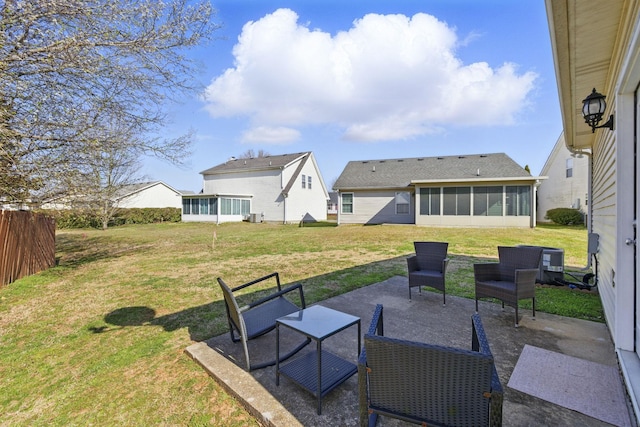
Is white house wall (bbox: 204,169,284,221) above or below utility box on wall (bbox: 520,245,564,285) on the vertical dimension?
above

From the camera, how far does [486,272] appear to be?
4.34m

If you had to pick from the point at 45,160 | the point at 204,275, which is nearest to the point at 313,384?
the point at 204,275

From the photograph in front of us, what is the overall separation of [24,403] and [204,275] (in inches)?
175

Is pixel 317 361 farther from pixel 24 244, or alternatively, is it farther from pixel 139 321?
pixel 24 244

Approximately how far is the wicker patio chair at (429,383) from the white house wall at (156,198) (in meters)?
31.7

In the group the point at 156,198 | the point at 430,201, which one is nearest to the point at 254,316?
the point at 430,201

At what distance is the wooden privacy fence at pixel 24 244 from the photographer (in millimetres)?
6219

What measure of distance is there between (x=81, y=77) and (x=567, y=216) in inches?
960

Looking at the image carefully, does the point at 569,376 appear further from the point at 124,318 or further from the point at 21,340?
the point at 21,340

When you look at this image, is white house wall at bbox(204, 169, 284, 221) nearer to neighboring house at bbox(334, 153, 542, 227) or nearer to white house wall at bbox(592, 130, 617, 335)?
neighboring house at bbox(334, 153, 542, 227)

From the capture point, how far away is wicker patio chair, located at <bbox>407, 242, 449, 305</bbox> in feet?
15.1

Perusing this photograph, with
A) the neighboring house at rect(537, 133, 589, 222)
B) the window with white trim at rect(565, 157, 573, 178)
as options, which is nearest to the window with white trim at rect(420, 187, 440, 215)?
the neighboring house at rect(537, 133, 589, 222)

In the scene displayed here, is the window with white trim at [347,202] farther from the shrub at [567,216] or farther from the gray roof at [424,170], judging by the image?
the shrub at [567,216]

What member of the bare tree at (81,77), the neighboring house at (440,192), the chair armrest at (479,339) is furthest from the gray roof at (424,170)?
the chair armrest at (479,339)
